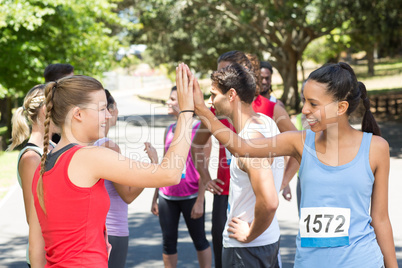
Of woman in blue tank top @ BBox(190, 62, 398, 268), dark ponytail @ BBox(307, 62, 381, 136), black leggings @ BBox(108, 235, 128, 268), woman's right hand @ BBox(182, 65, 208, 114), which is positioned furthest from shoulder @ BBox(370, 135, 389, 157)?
black leggings @ BBox(108, 235, 128, 268)

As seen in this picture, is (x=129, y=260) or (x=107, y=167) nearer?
(x=107, y=167)

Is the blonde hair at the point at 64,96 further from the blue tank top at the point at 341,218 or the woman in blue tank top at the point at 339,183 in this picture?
the blue tank top at the point at 341,218

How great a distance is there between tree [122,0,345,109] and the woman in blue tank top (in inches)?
742

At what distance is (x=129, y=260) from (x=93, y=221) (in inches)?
159

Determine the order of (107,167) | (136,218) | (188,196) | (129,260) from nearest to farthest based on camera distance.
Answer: (107,167) < (188,196) < (129,260) < (136,218)

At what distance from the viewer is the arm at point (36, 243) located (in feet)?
9.24

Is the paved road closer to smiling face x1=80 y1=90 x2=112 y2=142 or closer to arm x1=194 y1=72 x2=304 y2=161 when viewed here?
arm x1=194 y1=72 x2=304 y2=161

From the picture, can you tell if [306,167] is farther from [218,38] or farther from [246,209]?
[218,38]

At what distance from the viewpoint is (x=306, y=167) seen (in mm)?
3010

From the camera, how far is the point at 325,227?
290 cm

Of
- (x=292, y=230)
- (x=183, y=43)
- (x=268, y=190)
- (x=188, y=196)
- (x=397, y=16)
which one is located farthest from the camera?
(x=183, y=43)

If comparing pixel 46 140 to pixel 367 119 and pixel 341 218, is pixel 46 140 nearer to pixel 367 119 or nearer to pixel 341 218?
pixel 341 218

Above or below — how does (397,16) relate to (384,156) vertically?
above

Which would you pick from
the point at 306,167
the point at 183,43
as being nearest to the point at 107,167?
the point at 306,167
